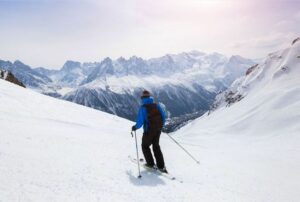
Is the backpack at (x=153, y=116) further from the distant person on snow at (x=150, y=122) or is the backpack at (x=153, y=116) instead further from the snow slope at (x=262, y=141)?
the snow slope at (x=262, y=141)

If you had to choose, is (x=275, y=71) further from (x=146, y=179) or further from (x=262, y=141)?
(x=146, y=179)

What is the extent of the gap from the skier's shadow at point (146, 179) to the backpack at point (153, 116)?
4.89 feet

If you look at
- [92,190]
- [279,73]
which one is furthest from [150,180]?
[279,73]

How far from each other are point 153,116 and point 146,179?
2042 mm

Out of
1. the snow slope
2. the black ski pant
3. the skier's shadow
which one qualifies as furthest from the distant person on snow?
the snow slope

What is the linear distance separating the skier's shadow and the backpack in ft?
4.89

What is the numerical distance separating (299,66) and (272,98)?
39.4 meters

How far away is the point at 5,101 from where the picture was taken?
65.1 feet

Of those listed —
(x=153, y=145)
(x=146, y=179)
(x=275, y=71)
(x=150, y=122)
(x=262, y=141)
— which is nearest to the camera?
(x=146, y=179)

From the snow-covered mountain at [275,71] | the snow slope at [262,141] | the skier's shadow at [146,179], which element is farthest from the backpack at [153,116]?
the snow-covered mountain at [275,71]

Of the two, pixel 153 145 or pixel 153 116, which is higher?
pixel 153 116

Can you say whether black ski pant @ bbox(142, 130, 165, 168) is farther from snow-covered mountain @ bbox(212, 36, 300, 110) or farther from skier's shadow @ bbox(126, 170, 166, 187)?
snow-covered mountain @ bbox(212, 36, 300, 110)

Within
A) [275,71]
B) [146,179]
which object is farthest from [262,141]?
[275,71]

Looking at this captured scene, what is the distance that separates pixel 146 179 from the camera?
338 inches
